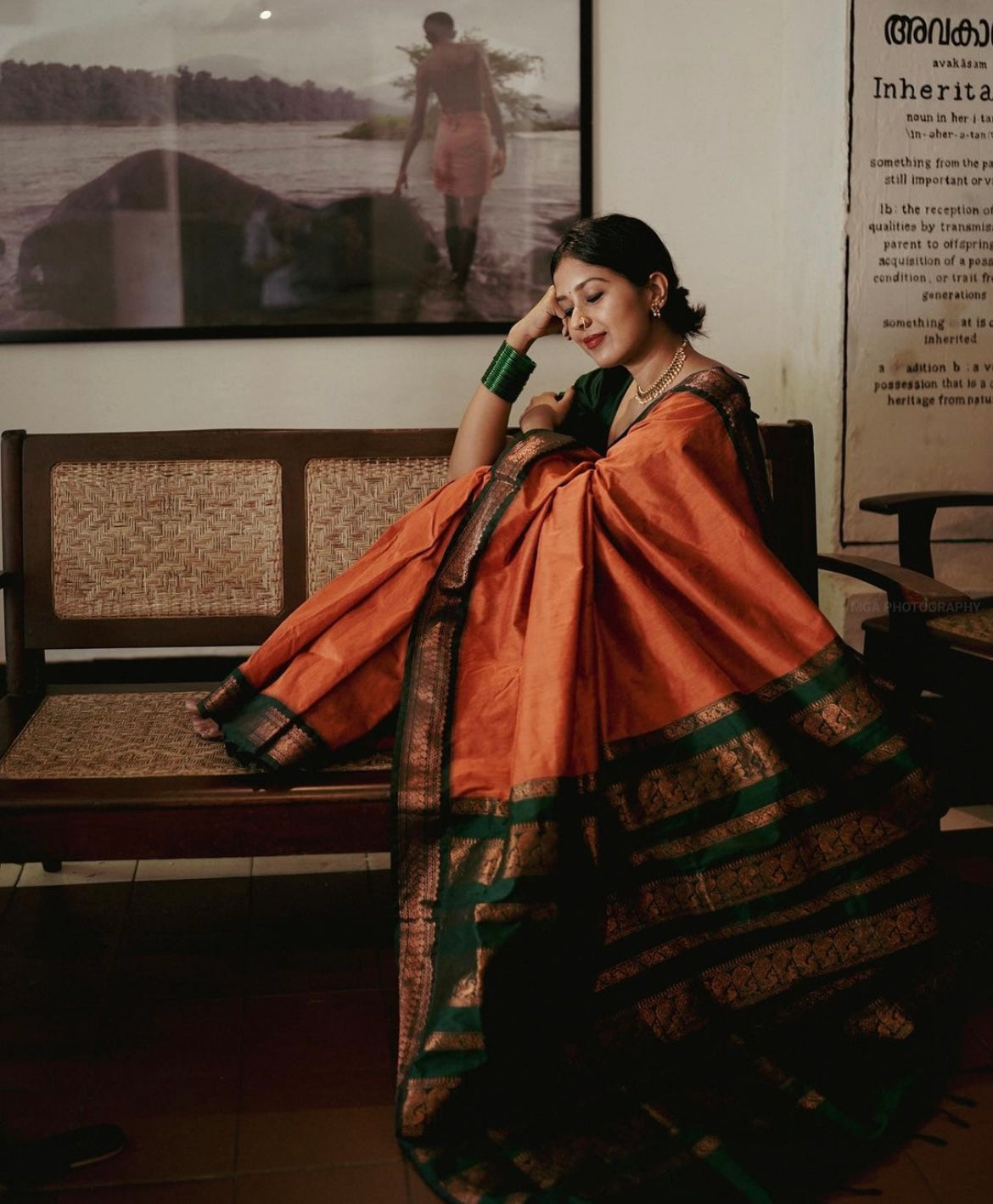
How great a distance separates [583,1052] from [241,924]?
1040 mm

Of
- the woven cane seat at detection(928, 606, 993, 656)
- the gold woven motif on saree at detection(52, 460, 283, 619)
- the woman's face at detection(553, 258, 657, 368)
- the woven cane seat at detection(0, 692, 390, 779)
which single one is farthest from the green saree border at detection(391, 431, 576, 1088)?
the woven cane seat at detection(928, 606, 993, 656)

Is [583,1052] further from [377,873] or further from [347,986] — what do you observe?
[377,873]

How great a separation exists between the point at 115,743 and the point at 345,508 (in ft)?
2.47

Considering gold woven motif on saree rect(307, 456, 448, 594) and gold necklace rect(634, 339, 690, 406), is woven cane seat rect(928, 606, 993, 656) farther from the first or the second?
gold woven motif on saree rect(307, 456, 448, 594)

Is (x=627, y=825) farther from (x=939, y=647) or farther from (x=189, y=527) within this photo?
(x=189, y=527)

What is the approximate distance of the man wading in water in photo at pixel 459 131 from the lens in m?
3.44

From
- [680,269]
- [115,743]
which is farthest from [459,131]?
[115,743]

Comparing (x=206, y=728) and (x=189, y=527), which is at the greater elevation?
(x=189, y=527)

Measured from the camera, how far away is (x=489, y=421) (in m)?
2.61

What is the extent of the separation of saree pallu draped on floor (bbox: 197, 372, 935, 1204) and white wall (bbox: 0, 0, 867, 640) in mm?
1511

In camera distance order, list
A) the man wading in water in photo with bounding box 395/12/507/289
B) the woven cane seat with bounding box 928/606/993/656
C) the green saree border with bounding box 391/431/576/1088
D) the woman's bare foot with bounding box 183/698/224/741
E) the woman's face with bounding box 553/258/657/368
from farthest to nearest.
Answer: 1. the man wading in water in photo with bounding box 395/12/507/289
2. the woven cane seat with bounding box 928/606/993/656
3. the woman's face with bounding box 553/258/657/368
4. the woman's bare foot with bounding box 183/698/224/741
5. the green saree border with bounding box 391/431/576/1088

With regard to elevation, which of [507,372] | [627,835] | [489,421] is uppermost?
[507,372]

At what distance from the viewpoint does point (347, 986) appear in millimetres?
2379

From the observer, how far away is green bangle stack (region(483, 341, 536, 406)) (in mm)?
2604
